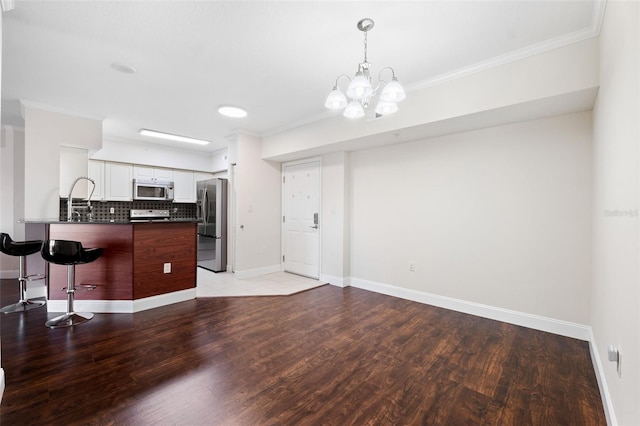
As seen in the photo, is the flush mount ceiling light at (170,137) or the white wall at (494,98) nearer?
the white wall at (494,98)

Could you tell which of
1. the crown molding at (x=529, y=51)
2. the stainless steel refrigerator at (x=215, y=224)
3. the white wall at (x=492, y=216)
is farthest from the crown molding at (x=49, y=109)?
the crown molding at (x=529, y=51)

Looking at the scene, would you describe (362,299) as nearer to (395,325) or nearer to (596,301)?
(395,325)

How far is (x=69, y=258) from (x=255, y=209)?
2745 millimetres

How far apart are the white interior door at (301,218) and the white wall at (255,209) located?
19 cm

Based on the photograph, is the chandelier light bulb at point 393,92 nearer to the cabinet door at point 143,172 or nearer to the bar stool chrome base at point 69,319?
the bar stool chrome base at point 69,319

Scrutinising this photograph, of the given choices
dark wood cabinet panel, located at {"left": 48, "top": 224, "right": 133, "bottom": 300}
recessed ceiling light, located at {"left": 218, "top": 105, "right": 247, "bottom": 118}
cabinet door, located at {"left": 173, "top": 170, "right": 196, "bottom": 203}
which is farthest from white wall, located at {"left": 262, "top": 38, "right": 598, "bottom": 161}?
cabinet door, located at {"left": 173, "top": 170, "right": 196, "bottom": 203}

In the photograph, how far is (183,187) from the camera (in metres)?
6.51

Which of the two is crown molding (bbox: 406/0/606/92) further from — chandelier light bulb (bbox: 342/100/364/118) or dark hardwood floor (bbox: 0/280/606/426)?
dark hardwood floor (bbox: 0/280/606/426)

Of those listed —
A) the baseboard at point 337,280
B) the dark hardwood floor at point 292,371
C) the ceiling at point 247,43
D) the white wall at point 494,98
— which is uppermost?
the ceiling at point 247,43

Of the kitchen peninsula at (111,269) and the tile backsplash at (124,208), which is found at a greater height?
the tile backsplash at (124,208)

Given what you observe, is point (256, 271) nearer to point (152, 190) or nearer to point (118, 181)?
point (152, 190)

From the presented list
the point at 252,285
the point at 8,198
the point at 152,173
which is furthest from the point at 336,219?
the point at 8,198

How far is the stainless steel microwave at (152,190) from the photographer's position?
5.78 m

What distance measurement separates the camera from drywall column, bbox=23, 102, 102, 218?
12.2 feet
